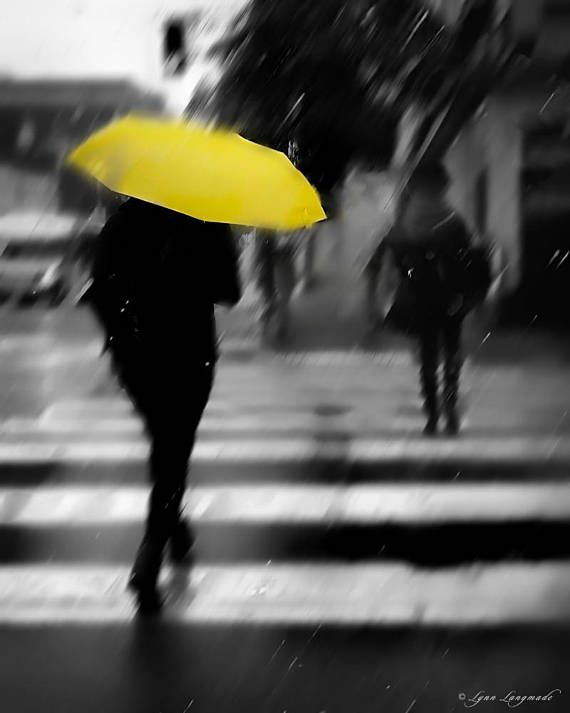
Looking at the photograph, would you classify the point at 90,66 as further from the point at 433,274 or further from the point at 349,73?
the point at 433,274

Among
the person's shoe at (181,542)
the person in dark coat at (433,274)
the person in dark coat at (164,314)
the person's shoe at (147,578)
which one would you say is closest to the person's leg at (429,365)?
the person in dark coat at (433,274)

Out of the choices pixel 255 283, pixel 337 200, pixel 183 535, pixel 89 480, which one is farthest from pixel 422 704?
pixel 337 200

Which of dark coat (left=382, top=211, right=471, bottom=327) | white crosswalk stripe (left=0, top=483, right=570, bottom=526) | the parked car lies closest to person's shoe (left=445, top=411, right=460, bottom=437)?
white crosswalk stripe (left=0, top=483, right=570, bottom=526)

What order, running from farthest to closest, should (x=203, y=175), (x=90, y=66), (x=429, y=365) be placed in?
(x=429, y=365), (x=90, y=66), (x=203, y=175)

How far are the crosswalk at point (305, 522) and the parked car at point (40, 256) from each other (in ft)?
1.59

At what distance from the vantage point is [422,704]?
2.97 metres

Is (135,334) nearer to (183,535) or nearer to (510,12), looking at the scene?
(183,535)

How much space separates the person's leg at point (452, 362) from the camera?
2.89 metres

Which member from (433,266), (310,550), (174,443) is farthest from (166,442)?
(433,266)

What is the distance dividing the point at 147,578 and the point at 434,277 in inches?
60.4

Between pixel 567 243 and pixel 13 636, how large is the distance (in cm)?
249

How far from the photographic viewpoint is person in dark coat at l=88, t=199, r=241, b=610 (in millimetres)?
2789

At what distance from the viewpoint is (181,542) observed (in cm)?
296

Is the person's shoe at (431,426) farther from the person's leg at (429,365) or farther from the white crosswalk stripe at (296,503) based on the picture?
the white crosswalk stripe at (296,503)
